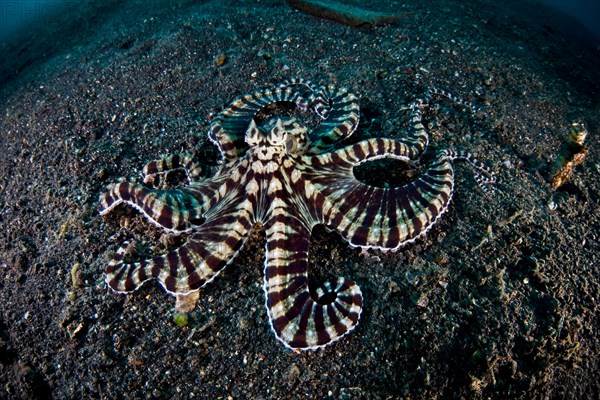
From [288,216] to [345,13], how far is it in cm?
593

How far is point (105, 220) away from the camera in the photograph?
4.41m

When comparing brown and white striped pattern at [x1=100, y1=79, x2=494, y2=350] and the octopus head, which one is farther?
the octopus head

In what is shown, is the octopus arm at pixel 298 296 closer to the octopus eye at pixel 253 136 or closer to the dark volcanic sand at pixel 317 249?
the dark volcanic sand at pixel 317 249

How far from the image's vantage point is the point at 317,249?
3.87m

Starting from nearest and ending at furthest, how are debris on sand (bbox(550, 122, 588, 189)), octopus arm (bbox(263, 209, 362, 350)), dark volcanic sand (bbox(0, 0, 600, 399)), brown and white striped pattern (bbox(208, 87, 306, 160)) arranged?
octopus arm (bbox(263, 209, 362, 350)) → dark volcanic sand (bbox(0, 0, 600, 399)) → brown and white striped pattern (bbox(208, 87, 306, 160)) → debris on sand (bbox(550, 122, 588, 189))

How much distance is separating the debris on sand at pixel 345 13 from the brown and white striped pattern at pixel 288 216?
464 cm

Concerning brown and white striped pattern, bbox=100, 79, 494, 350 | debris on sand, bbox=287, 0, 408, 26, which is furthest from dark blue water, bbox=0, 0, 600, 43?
brown and white striped pattern, bbox=100, 79, 494, 350

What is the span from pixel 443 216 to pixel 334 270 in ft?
4.65

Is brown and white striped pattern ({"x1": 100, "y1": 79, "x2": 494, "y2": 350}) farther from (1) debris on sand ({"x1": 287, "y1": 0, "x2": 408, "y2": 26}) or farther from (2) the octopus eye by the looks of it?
(1) debris on sand ({"x1": 287, "y1": 0, "x2": 408, "y2": 26})

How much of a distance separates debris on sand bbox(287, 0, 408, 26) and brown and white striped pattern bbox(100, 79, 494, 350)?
15.2ft

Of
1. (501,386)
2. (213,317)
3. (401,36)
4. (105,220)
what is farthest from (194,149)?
(401,36)

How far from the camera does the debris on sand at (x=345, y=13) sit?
302 inches

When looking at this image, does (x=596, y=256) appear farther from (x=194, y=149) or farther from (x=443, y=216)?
(x=194, y=149)

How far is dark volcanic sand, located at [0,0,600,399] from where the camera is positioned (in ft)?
10.9
